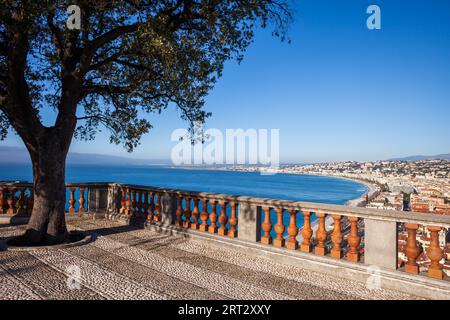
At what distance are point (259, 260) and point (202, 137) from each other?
15.7ft

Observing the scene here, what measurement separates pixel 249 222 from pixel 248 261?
0.88 m

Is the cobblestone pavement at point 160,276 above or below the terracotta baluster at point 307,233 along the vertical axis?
below

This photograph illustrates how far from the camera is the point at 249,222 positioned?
6785mm

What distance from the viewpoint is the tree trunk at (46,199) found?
23.3 feet

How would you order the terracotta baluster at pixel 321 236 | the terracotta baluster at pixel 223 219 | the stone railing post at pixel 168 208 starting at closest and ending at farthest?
1. the terracotta baluster at pixel 321 236
2. the terracotta baluster at pixel 223 219
3. the stone railing post at pixel 168 208

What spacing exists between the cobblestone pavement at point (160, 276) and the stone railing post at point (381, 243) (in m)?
0.41

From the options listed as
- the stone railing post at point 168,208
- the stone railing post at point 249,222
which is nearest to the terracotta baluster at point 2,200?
the stone railing post at point 168,208

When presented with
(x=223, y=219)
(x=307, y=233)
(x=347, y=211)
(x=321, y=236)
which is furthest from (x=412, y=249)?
(x=223, y=219)

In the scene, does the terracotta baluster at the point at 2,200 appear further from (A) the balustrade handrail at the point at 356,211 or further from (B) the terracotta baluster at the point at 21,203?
(A) the balustrade handrail at the point at 356,211

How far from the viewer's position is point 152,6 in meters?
7.85

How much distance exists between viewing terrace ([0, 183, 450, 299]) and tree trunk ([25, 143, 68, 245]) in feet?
1.89

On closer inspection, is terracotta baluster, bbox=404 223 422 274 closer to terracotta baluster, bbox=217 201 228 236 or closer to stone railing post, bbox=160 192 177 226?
terracotta baluster, bbox=217 201 228 236

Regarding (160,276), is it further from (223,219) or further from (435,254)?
(435,254)
